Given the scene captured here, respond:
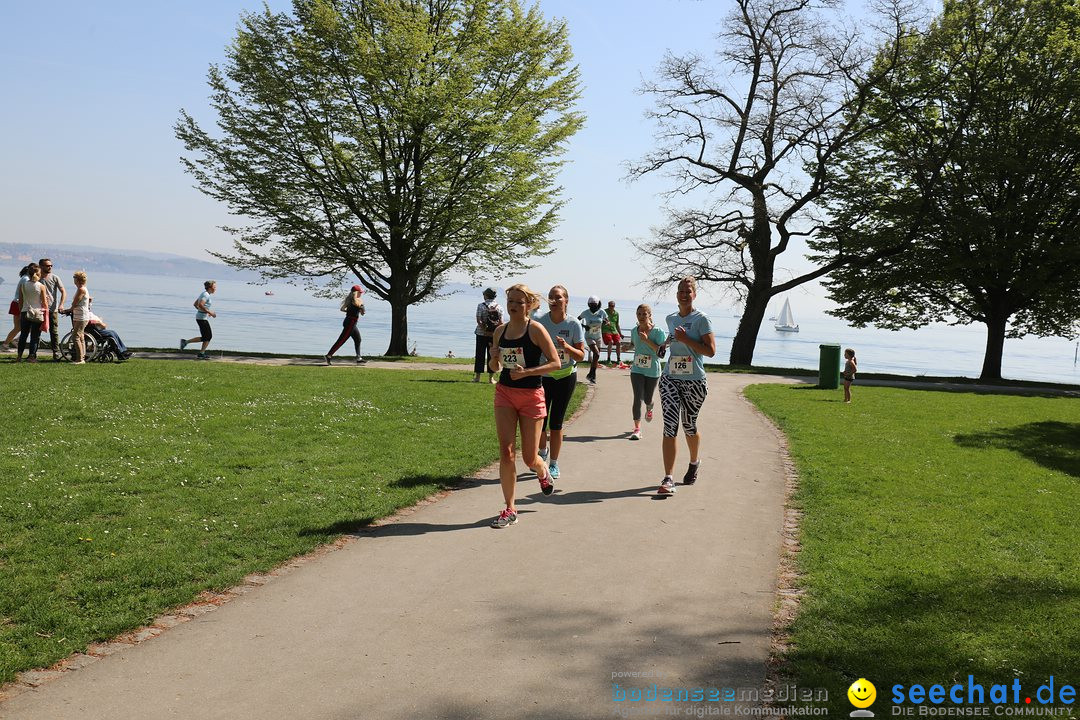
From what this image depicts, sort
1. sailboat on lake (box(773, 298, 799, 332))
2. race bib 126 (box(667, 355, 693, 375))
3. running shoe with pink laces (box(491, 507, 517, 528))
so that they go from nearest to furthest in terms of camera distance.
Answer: running shoe with pink laces (box(491, 507, 517, 528))
race bib 126 (box(667, 355, 693, 375))
sailboat on lake (box(773, 298, 799, 332))

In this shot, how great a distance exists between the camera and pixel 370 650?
450 cm

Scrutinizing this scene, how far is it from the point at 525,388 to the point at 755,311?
88.8 feet

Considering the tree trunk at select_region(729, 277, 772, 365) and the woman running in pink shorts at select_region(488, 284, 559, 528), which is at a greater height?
the tree trunk at select_region(729, 277, 772, 365)

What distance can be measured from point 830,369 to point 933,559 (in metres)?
15.9

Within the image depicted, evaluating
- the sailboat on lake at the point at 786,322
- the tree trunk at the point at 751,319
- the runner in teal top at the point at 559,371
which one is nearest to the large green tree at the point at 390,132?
the tree trunk at the point at 751,319

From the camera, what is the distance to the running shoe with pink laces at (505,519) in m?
7.06

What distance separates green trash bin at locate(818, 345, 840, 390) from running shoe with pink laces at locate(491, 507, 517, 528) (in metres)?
16.2

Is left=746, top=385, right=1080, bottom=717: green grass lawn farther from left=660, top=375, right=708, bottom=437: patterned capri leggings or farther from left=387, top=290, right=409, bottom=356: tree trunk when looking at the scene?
left=387, top=290, right=409, bottom=356: tree trunk

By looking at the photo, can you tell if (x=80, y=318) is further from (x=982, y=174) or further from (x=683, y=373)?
(x=982, y=174)

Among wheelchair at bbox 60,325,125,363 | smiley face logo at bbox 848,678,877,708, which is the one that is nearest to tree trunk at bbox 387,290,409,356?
wheelchair at bbox 60,325,125,363

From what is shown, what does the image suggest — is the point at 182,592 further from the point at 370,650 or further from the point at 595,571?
the point at 595,571

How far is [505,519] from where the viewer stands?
23.2ft

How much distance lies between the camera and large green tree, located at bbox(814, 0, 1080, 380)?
29438 mm

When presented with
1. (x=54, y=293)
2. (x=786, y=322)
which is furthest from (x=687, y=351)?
(x=786, y=322)
